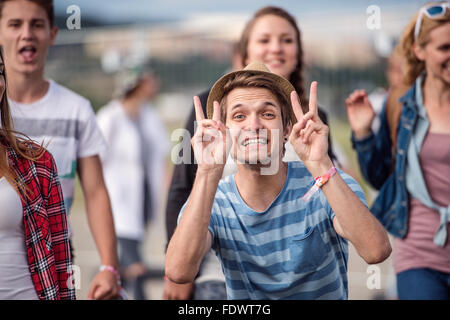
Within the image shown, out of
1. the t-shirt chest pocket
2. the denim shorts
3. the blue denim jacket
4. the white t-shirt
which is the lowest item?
the denim shorts

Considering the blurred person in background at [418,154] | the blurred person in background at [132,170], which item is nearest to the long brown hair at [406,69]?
the blurred person in background at [418,154]

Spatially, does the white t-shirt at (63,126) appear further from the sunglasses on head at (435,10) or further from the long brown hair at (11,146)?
the sunglasses on head at (435,10)

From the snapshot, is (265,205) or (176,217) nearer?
(265,205)

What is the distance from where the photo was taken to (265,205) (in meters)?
2.59

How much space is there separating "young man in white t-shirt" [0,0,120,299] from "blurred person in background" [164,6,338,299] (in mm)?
322

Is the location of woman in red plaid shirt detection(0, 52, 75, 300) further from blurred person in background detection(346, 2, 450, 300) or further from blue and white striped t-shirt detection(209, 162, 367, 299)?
blurred person in background detection(346, 2, 450, 300)

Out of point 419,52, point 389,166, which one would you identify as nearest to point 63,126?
point 389,166

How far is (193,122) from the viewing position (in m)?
3.30

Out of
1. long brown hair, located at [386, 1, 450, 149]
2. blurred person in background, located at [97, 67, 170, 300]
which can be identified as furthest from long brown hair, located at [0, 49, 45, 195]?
blurred person in background, located at [97, 67, 170, 300]

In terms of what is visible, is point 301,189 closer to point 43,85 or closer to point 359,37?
point 43,85

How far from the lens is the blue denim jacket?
134 inches

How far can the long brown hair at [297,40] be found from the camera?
338 centimetres

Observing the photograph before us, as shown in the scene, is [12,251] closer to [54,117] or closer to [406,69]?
[54,117]

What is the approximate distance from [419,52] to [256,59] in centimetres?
87
